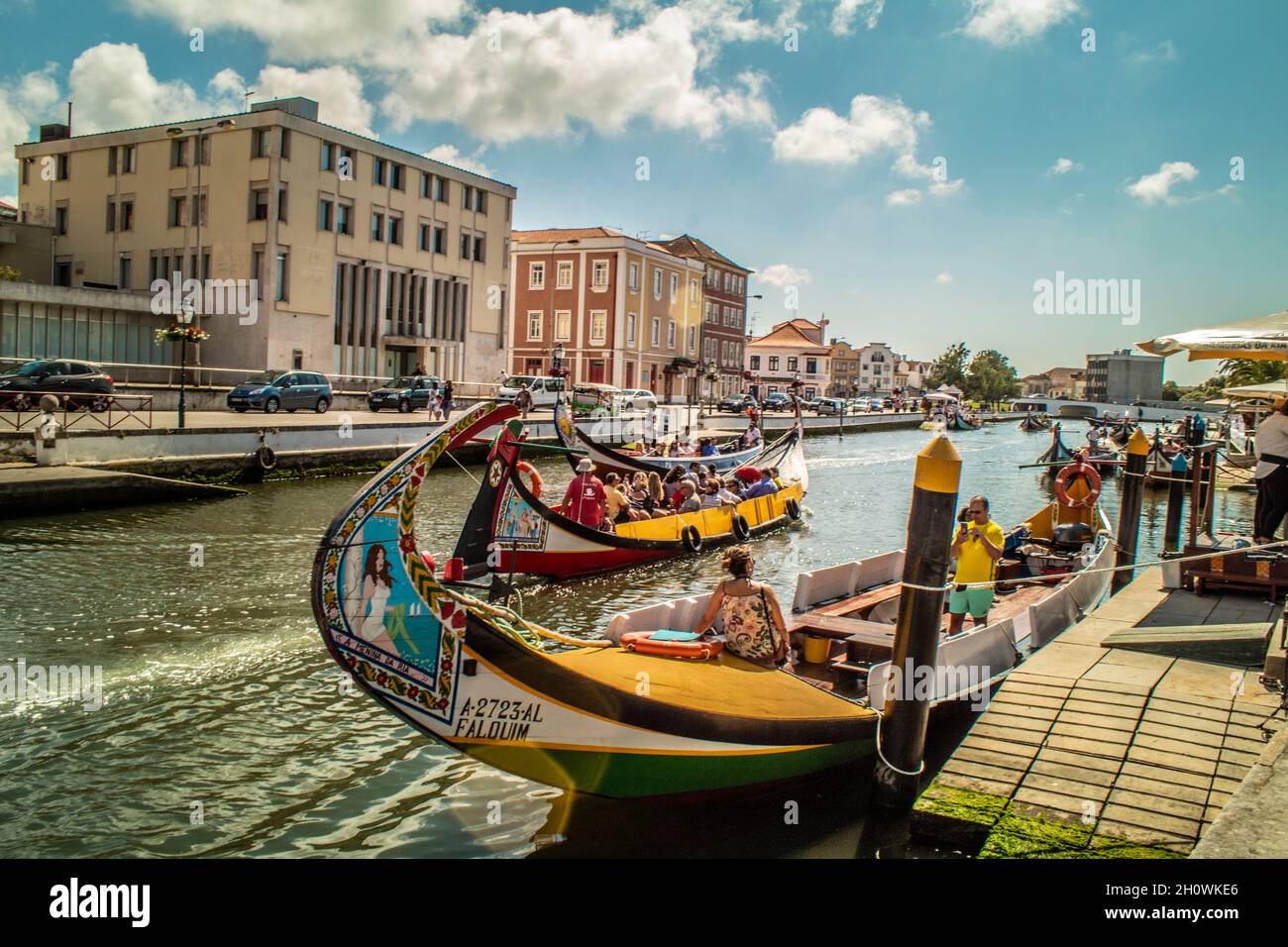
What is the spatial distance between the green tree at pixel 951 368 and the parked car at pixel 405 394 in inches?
4029

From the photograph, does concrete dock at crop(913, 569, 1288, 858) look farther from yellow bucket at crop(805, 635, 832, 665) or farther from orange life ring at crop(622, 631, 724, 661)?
orange life ring at crop(622, 631, 724, 661)

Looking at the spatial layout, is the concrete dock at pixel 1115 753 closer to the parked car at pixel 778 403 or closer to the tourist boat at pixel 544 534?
the tourist boat at pixel 544 534

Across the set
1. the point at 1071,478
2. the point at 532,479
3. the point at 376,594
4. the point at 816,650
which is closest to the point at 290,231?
the point at 532,479

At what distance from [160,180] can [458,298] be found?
14.8 meters

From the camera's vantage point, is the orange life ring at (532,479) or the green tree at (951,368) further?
the green tree at (951,368)

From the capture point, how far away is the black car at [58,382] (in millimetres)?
27375

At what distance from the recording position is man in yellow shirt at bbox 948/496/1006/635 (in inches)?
399

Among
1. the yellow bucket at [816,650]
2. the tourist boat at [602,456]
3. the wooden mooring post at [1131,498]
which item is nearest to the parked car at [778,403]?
the tourist boat at [602,456]

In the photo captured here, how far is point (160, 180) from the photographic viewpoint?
44.5 metres

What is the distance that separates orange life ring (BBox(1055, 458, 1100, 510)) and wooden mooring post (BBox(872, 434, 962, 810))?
32.6 feet

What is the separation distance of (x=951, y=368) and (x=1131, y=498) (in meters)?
128

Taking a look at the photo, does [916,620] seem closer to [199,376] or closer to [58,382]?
[58,382]
